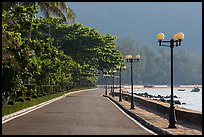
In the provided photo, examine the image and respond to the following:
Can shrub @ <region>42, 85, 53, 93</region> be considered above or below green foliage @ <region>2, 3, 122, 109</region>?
below

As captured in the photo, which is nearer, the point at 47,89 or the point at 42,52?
the point at 42,52

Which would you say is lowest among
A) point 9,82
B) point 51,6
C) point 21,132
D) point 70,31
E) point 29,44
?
point 21,132

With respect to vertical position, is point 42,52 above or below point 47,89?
above

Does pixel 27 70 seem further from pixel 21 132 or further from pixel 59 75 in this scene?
pixel 59 75

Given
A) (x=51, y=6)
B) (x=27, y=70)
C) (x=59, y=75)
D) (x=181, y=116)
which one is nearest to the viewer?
(x=181, y=116)

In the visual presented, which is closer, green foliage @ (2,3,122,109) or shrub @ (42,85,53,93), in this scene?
green foliage @ (2,3,122,109)

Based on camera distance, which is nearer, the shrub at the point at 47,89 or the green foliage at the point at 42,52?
the green foliage at the point at 42,52

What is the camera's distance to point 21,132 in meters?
Result: 17.7

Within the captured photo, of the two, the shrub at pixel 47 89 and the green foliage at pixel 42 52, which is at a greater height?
the green foliage at pixel 42 52

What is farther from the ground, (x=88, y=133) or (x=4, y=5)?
(x=4, y=5)

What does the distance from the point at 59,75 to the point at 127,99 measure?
42.5ft

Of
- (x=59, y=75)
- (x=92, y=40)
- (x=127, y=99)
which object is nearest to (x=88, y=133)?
(x=127, y=99)

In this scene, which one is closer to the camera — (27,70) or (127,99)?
(27,70)

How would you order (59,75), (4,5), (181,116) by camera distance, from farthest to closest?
(59,75)
(4,5)
(181,116)
